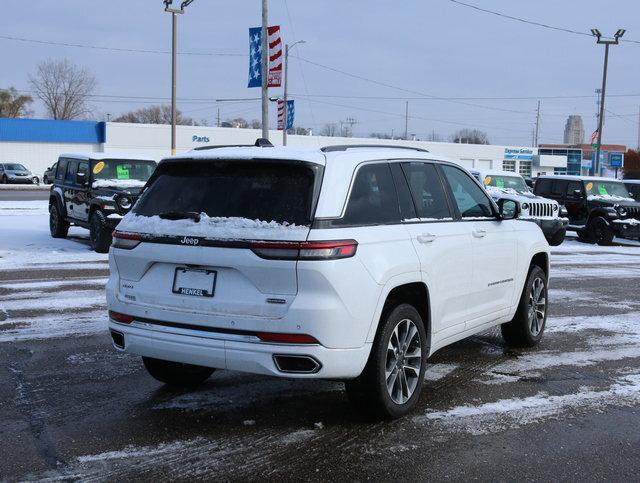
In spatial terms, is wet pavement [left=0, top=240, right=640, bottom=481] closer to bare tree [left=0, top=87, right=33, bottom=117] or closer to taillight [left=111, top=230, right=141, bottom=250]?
taillight [left=111, top=230, right=141, bottom=250]

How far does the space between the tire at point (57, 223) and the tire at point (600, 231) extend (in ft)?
45.8

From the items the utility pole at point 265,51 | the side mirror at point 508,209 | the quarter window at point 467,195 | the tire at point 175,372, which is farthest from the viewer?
the utility pole at point 265,51

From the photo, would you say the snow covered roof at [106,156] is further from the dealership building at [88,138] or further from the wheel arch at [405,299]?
the dealership building at [88,138]

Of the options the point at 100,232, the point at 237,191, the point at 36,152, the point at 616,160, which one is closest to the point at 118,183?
the point at 100,232

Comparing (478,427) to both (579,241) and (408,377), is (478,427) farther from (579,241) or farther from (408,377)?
Answer: (579,241)

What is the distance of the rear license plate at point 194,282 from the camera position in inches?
183

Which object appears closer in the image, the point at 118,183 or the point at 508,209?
the point at 508,209

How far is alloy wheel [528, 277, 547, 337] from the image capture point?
7340 millimetres

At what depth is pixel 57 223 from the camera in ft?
55.8

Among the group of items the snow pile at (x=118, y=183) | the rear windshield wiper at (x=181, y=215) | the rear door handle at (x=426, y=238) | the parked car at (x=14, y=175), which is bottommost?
the parked car at (x=14, y=175)

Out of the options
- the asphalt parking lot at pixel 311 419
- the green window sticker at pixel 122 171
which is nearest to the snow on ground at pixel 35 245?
the green window sticker at pixel 122 171

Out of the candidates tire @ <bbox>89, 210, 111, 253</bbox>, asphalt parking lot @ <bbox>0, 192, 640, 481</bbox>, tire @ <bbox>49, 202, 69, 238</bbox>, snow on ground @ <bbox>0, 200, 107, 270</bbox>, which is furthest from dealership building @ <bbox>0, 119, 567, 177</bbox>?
asphalt parking lot @ <bbox>0, 192, 640, 481</bbox>

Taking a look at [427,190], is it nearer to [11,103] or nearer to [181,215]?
[181,215]

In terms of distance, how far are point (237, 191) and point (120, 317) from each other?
1.20 meters
